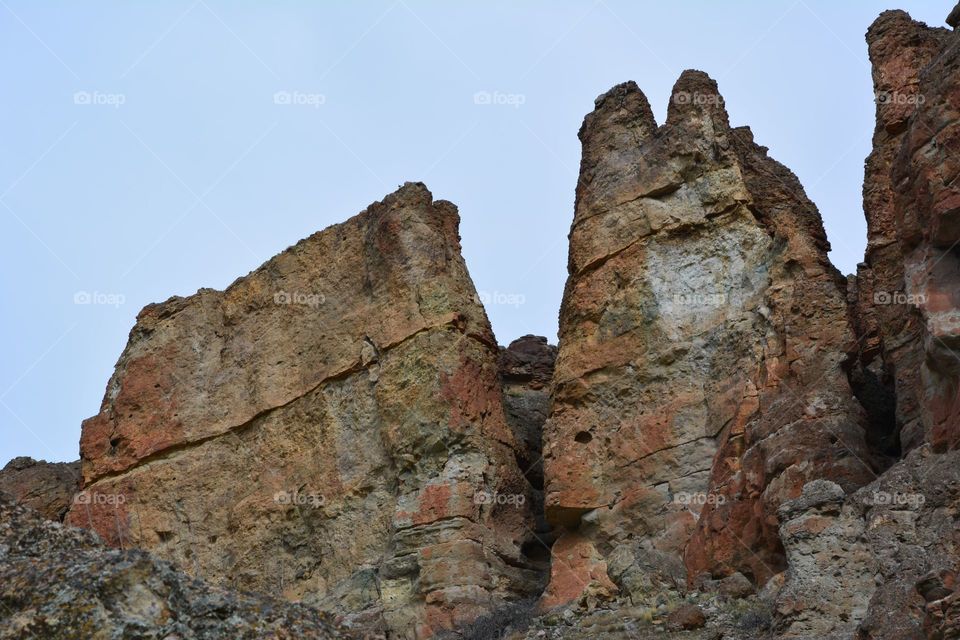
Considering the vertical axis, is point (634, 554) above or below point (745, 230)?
Result: below

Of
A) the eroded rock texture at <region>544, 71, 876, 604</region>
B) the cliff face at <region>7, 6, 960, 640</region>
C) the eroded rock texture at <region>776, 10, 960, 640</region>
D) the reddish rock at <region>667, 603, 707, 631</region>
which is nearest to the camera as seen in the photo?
the eroded rock texture at <region>776, 10, 960, 640</region>

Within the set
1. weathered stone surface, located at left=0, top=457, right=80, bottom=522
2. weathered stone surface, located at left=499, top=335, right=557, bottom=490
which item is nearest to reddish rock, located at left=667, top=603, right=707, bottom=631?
weathered stone surface, located at left=499, top=335, right=557, bottom=490

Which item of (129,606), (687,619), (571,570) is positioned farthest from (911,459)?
(129,606)

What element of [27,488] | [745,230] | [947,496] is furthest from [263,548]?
[947,496]

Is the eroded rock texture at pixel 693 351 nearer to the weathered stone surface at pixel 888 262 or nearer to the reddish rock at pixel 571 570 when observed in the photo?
the reddish rock at pixel 571 570

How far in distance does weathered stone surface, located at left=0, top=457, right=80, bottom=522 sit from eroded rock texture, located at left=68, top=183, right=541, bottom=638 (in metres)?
3.22

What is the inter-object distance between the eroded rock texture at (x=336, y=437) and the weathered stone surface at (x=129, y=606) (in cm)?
1534

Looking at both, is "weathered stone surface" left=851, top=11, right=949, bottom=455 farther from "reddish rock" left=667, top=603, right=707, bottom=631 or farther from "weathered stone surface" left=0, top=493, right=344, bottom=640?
"weathered stone surface" left=0, top=493, right=344, bottom=640

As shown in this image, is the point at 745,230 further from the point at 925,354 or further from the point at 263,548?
the point at 263,548

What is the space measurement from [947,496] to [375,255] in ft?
56.5

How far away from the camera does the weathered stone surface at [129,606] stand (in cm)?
1016

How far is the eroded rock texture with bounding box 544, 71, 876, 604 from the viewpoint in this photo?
22.4 metres

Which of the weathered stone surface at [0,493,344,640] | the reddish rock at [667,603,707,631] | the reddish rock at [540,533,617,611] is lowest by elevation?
the weathered stone surface at [0,493,344,640]

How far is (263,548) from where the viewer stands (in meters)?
→ 31.0
